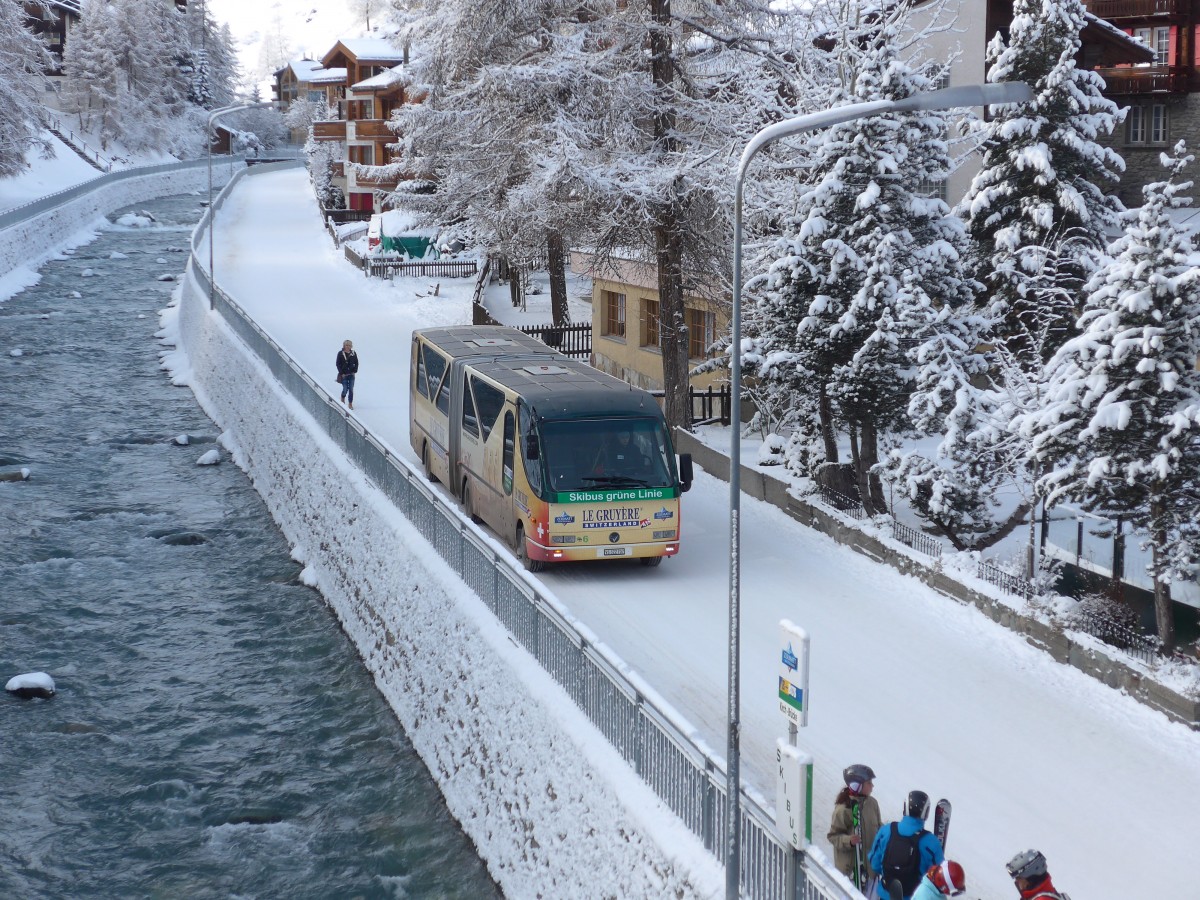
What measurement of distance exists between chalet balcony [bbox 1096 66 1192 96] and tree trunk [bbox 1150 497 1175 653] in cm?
2458

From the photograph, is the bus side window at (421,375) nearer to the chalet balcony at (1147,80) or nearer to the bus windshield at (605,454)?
the bus windshield at (605,454)

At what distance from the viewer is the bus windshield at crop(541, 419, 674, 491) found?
19062 millimetres

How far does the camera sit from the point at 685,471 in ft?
63.2

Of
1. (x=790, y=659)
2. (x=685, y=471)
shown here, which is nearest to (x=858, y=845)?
(x=790, y=659)

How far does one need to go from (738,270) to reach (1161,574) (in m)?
8.29

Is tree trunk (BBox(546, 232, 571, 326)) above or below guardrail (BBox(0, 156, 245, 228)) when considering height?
below

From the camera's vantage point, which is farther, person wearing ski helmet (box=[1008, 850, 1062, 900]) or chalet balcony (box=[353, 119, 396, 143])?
chalet balcony (box=[353, 119, 396, 143])

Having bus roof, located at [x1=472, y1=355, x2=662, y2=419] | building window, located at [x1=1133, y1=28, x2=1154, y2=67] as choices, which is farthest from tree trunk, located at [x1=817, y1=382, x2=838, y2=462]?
building window, located at [x1=1133, y1=28, x2=1154, y2=67]

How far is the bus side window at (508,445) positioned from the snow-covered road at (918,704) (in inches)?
57.9

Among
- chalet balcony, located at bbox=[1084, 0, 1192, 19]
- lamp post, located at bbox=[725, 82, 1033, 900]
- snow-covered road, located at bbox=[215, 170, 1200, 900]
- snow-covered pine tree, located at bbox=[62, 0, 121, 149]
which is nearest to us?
lamp post, located at bbox=[725, 82, 1033, 900]

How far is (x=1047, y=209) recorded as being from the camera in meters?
28.8

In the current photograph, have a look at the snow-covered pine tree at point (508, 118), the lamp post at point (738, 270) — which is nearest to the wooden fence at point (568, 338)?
the snow-covered pine tree at point (508, 118)

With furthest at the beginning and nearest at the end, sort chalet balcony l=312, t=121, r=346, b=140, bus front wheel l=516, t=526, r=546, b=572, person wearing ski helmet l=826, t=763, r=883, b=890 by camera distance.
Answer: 1. chalet balcony l=312, t=121, r=346, b=140
2. bus front wheel l=516, t=526, r=546, b=572
3. person wearing ski helmet l=826, t=763, r=883, b=890

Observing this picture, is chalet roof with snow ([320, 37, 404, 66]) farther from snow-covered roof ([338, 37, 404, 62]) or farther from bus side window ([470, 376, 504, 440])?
bus side window ([470, 376, 504, 440])
